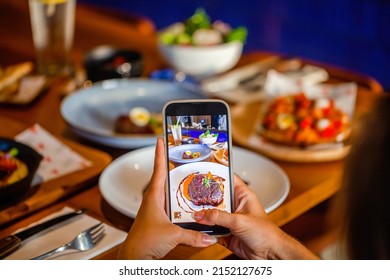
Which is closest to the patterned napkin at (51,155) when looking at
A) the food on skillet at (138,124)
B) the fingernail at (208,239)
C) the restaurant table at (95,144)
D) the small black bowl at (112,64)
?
the restaurant table at (95,144)

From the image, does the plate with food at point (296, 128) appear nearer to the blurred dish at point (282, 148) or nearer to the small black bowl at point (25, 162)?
the blurred dish at point (282, 148)

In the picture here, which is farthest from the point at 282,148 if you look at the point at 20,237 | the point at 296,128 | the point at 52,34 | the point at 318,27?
the point at 318,27

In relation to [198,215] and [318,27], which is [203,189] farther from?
[318,27]

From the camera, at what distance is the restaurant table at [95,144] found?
1142 mm

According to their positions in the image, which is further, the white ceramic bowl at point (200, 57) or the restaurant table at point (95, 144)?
the white ceramic bowl at point (200, 57)

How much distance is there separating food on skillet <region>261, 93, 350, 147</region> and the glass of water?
0.65m

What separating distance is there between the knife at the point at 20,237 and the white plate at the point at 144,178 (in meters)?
0.09

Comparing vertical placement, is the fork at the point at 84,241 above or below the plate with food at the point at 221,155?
below

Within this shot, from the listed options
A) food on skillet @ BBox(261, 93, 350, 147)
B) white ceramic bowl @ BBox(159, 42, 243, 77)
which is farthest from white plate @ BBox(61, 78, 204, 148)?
food on skillet @ BBox(261, 93, 350, 147)

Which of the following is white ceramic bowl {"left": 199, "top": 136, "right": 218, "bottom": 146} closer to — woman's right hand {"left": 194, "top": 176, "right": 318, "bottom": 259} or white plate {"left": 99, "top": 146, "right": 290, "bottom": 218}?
woman's right hand {"left": 194, "top": 176, "right": 318, "bottom": 259}

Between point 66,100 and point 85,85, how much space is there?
20 centimetres

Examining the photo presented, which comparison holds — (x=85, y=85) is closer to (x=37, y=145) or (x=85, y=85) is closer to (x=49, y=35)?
(x=49, y=35)

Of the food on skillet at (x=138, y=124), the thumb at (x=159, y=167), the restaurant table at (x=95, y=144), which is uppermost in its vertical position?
the thumb at (x=159, y=167)

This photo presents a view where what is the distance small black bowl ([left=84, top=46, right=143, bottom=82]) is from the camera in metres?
1.70
